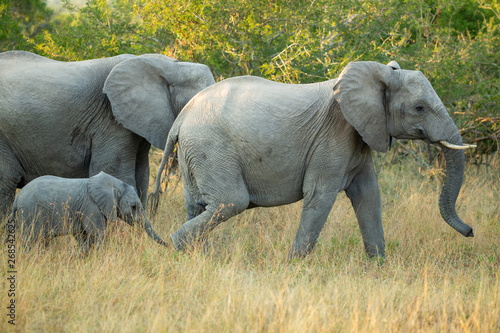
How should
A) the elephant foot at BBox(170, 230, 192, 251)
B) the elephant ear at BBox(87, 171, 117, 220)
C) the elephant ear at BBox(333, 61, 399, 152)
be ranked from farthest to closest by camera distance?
1. the elephant foot at BBox(170, 230, 192, 251)
2. the elephant ear at BBox(87, 171, 117, 220)
3. the elephant ear at BBox(333, 61, 399, 152)

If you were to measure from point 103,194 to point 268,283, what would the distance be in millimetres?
1732

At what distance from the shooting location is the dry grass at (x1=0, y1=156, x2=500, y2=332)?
13.1ft

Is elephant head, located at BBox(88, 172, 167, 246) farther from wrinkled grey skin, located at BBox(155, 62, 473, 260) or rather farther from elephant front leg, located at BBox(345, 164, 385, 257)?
elephant front leg, located at BBox(345, 164, 385, 257)

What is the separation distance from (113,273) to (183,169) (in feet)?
4.33

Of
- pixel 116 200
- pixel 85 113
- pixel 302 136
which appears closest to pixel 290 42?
pixel 85 113

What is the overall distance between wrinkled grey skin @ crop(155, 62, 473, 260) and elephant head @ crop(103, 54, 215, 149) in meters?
0.75

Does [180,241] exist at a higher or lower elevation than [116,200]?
lower

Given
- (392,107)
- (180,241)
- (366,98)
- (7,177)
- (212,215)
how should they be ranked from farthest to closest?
(7,177) < (180,241) < (212,215) < (392,107) < (366,98)

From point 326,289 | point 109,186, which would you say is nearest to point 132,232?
point 109,186

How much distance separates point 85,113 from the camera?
6.38 metres

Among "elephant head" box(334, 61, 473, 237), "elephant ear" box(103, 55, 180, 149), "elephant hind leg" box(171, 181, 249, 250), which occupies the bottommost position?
"elephant hind leg" box(171, 181, 249, 250)

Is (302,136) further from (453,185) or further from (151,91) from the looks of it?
(151,91)

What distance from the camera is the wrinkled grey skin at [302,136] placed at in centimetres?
529

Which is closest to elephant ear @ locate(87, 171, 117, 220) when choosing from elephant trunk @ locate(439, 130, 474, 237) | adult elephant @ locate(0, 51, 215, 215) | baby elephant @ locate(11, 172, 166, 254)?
Answer: baby elephant @ locate(11, 172, 166, 254)
